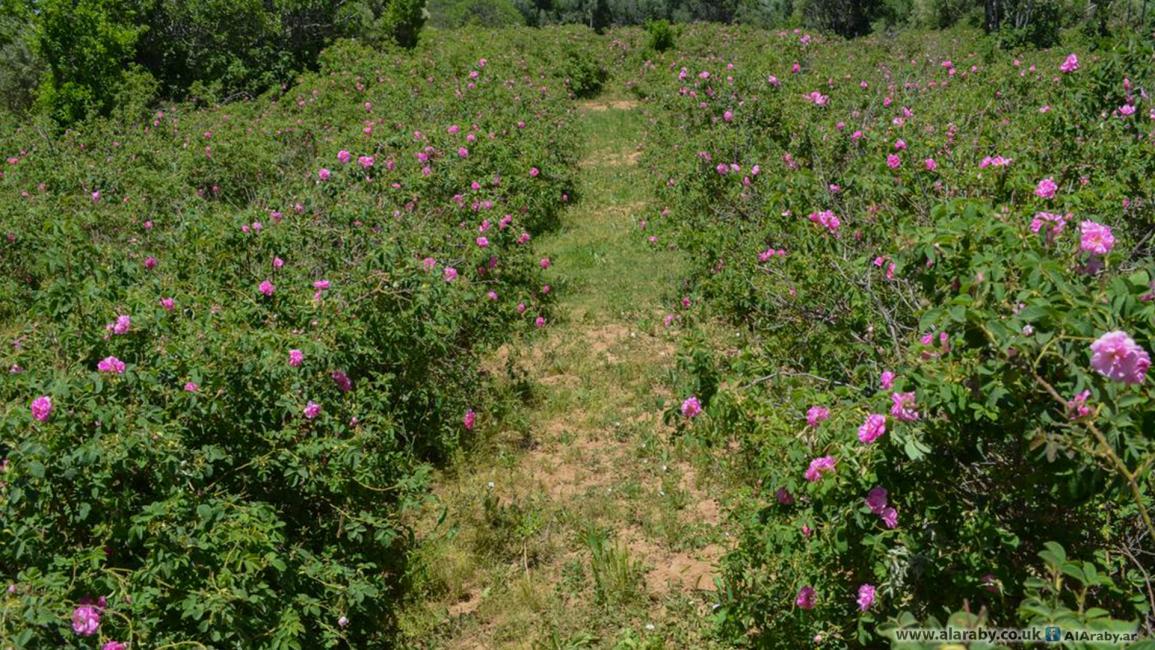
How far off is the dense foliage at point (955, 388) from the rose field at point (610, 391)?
0.05 feet

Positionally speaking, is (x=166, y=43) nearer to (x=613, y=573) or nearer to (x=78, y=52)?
(x=78, y=52)

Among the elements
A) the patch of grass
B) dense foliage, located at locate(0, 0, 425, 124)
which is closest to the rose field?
the patch of grass

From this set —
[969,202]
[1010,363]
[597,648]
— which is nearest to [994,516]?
[1010,363]

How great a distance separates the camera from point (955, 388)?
188 centimetres

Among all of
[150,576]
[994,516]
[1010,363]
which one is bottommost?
[150,576]

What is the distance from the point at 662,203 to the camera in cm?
810

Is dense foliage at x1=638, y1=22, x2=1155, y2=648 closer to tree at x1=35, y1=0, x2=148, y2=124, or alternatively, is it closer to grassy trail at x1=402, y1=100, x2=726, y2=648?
grassy trail at x1=402, y1=100, x2=726, y2=648

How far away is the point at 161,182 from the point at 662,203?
15.7 feet

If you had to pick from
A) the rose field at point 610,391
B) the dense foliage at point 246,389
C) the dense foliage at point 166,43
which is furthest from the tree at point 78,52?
the dense foliage at point 246,389

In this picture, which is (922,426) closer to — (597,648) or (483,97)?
(597,648)

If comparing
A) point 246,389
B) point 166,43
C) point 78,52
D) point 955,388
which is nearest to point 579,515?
point 246,389

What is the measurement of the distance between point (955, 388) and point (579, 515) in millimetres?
2408

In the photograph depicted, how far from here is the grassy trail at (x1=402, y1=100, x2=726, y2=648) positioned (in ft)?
11.0

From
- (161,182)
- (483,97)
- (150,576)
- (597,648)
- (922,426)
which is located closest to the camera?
(922,426)
